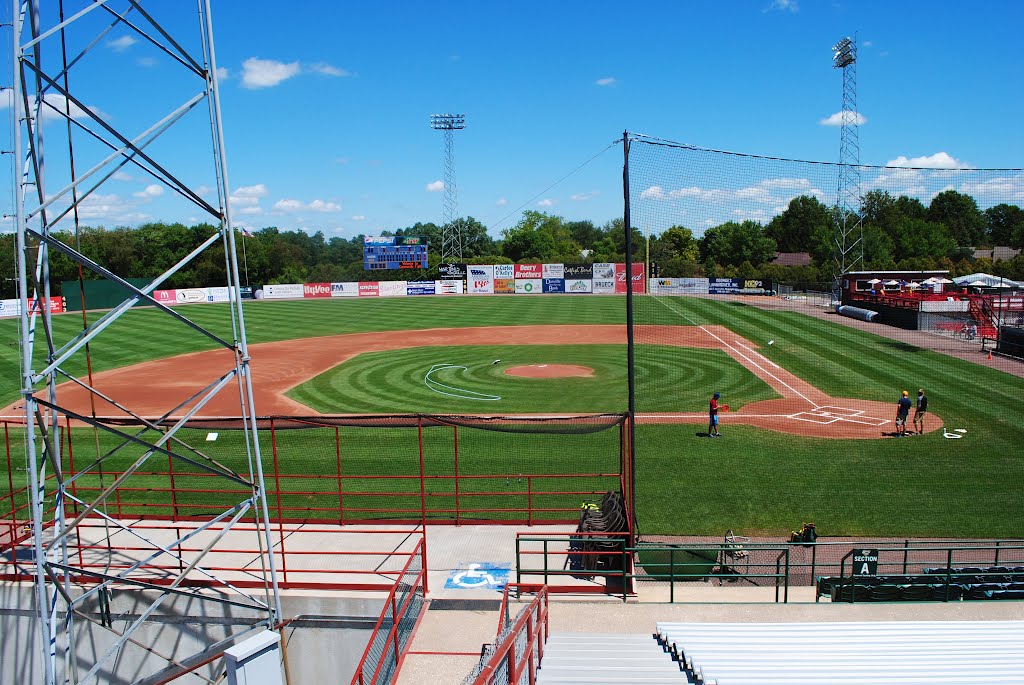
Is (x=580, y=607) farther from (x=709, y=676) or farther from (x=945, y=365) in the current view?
(x=945, y=365)

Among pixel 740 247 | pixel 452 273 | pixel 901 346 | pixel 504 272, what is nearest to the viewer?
pixel 901 346

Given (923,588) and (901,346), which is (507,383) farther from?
(901,346)

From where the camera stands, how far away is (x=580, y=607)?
10734mm

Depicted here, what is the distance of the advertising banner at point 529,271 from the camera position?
77.9 m

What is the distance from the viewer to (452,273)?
261ft

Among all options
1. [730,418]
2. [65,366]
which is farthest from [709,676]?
[65,366]

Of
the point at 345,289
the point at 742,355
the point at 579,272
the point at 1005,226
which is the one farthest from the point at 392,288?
the point at 1005,226

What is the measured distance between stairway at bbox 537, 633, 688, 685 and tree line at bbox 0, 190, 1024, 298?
7356mm

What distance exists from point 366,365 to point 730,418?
60.5 feet

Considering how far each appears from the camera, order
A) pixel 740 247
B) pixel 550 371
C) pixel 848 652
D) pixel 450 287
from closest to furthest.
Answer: pixel 848 652, pixel 550 371, pixel 740 247, pixel 450 287

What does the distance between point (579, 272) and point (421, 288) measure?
57.3 feet

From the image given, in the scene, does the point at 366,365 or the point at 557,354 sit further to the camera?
the point at 557,354

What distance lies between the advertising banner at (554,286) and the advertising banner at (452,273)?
31.1ft

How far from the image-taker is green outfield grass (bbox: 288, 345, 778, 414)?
26188 mm
